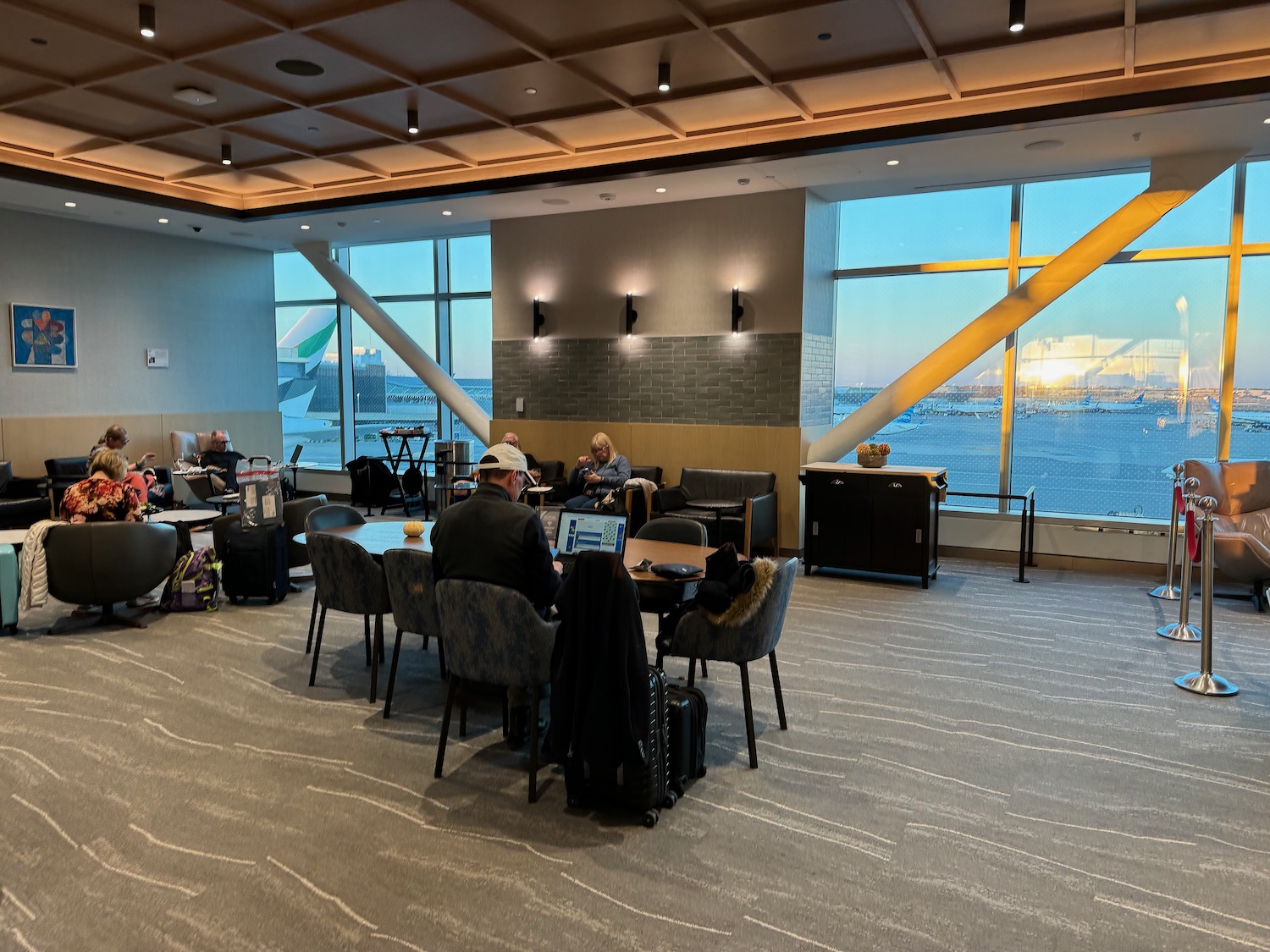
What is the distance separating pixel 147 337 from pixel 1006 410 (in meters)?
9.98

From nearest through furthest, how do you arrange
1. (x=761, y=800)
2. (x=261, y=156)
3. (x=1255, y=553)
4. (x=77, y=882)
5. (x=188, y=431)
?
1. (x=77, y=882)
2. (x=761, y=800)
3. (x=1255, y=553)
4. (x=261, y=156)
5. (x=188, y=431)

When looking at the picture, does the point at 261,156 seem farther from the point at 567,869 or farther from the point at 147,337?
the point at 567,869

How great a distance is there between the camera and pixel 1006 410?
8.67 m

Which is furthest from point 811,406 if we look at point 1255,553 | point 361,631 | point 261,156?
point 261,156

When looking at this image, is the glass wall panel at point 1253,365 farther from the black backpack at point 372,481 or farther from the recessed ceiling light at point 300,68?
Answer: the black backpack at point 372,481

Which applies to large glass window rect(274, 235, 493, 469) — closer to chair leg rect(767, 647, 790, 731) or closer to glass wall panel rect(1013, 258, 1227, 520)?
glass wall panel rect(1013, 258, 1227, 520)

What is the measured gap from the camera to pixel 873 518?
7.63 metres

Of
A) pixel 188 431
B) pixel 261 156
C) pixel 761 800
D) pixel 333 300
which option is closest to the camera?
pixel 761 800

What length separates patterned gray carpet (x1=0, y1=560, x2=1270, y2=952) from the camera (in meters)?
2.78

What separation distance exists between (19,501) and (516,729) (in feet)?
24.1

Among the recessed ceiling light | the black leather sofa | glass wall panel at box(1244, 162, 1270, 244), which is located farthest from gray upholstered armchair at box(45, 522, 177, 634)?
glass wall panel at box(1244, 162, 1270, 244)

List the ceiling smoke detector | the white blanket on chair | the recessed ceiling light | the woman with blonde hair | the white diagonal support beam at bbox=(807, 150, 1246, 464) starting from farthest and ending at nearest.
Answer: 1. the woman with blonde hair
2. the white diagonal support beam at bbox=(807, 150, 1246, 464)
3. the ceiling smoke detector
4. the recessed ceiling light
5. the white blanket on chair

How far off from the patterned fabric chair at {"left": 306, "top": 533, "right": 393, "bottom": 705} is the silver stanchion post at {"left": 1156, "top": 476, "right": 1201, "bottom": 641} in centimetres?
467

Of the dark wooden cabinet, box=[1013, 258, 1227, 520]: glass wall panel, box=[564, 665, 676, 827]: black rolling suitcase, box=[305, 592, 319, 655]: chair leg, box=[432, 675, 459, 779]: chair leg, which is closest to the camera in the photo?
box=[564, 665, 676, 827]: black rolling suitcase
